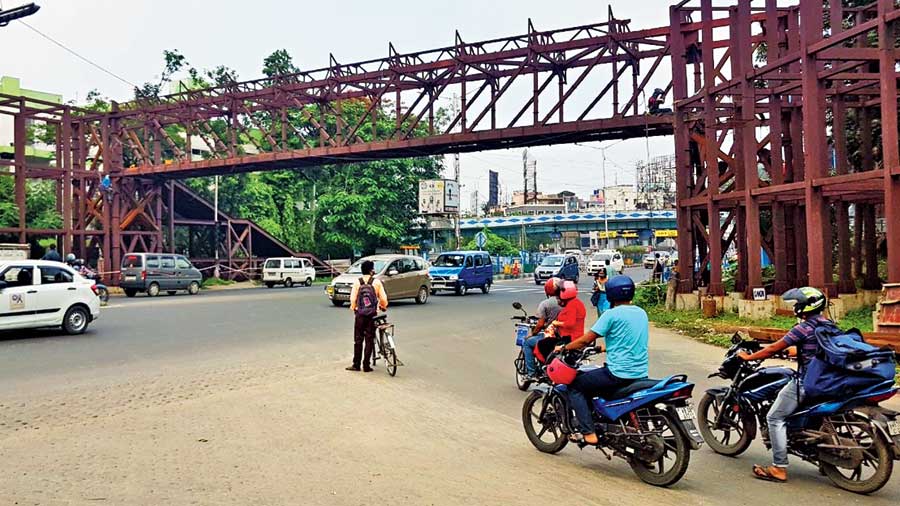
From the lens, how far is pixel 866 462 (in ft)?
17.7

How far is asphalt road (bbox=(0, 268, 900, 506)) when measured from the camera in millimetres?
5734

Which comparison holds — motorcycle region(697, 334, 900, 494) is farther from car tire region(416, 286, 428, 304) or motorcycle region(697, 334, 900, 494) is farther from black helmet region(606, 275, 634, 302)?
car tire region(416, 286, 428, 304)

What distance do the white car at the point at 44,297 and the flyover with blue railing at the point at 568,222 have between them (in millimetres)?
69190

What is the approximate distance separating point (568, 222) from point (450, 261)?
185ft

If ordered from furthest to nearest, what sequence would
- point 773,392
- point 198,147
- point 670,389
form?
point 198,147 → point 773,392 → point 670,389

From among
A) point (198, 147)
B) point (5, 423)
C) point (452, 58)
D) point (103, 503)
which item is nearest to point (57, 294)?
point (5, 423)

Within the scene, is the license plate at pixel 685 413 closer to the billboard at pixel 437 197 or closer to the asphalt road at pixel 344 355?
the asphalt road at pixel 344 355

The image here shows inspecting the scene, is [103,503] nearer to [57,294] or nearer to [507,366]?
[507,366]

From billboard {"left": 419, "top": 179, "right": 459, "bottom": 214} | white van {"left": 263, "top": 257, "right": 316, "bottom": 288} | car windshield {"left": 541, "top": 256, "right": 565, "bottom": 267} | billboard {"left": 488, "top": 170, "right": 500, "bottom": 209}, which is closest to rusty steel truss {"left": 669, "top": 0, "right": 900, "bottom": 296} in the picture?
car windshield {"left": 541, "top": 256, "right": 565, "bottom": 267}

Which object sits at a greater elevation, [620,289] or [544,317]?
[620,289]

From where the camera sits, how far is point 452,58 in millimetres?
28906

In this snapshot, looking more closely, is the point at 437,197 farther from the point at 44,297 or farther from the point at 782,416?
the point at 782,416

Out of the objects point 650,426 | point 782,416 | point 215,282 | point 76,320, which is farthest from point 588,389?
point 215,282

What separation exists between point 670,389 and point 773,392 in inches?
45.8
